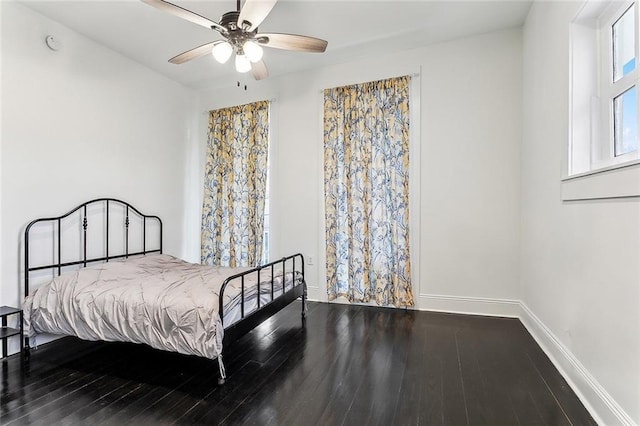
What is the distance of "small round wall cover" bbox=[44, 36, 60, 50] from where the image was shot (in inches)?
115

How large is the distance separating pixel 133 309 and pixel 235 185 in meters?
2.48

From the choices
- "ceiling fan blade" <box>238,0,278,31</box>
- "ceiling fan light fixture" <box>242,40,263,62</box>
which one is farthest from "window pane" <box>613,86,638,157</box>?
"ceiling fan light fixture" <box>242,40,263,62</box>

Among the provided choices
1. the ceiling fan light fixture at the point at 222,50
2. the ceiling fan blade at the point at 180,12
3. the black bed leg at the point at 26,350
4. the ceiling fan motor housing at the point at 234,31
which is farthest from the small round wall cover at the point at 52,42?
the black bed leg at the point at 26,350

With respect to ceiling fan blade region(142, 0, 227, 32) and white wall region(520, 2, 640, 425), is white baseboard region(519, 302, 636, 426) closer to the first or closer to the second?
white wall region(520, 2, 640, 425)

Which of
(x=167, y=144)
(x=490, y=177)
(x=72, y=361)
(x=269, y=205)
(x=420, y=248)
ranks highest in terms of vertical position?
(x=167, y=144)

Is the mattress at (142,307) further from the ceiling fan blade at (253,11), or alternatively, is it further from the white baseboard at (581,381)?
the white baseboard at (581,381)

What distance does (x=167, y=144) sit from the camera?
4.31m

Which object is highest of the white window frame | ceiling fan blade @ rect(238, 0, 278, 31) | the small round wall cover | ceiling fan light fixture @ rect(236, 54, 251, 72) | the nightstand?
the small round wall cover

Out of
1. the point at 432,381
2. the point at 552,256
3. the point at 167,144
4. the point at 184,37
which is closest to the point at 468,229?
the point at 552,256

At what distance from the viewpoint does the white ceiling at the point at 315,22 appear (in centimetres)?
280

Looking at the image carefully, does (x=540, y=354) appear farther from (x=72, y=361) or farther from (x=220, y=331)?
(x=72, y=361)

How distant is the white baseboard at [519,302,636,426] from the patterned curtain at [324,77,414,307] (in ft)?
4.28

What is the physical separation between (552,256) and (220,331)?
2.50 meters

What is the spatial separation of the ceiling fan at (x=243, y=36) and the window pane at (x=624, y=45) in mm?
1828
